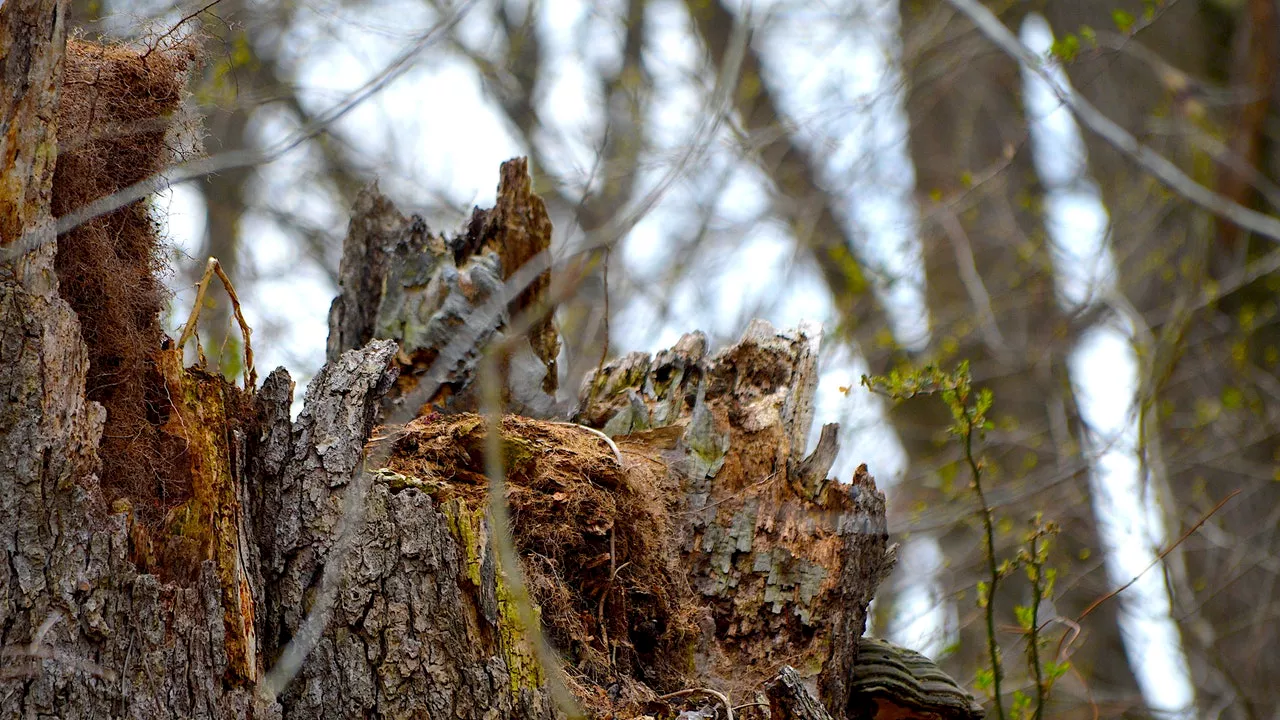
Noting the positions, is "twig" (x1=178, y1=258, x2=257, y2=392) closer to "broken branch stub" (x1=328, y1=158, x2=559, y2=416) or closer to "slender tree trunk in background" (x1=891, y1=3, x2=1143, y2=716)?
"broken branch stub" (x1=328, y1=158, x2=559, y2=416)

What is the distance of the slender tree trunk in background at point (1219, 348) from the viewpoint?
231 inches

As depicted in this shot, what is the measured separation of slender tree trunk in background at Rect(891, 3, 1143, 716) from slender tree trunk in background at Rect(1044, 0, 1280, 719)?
0.59 m

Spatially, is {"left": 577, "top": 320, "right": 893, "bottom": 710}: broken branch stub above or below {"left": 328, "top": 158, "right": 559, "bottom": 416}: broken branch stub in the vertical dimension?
below

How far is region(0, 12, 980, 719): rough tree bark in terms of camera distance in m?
1.63

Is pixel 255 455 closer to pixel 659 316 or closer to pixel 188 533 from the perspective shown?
pixel 188 533

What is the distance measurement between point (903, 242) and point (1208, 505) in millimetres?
2437

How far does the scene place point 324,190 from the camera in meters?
7.29

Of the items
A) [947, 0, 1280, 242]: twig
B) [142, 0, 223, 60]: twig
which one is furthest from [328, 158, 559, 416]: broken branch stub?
[947, 0, 1280, 242]: twig

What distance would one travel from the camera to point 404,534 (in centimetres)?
191

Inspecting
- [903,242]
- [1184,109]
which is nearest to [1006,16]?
[1184,109]

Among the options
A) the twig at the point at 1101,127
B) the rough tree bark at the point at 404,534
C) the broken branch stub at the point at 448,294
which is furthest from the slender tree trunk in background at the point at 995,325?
the rough tree bark at the point at 404,534

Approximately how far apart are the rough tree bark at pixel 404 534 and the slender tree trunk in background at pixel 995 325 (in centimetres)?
366

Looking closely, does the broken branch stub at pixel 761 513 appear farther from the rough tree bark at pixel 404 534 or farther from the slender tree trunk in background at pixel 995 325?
the slender tree trunk in background at pixel 995 325

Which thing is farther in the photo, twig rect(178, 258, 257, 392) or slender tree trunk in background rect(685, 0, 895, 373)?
slender tree trunk in background rect(685, 0, 895, 373)
